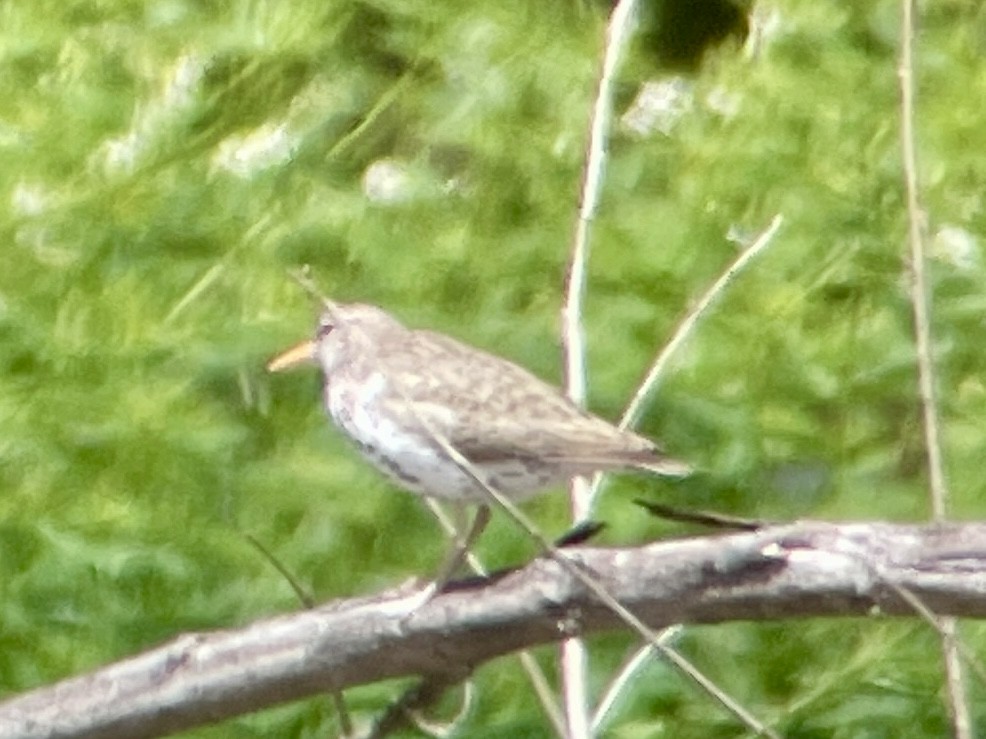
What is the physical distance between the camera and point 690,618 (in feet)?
6.70

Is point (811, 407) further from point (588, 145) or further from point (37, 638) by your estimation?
point (37, 638)

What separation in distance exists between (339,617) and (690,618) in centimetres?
43

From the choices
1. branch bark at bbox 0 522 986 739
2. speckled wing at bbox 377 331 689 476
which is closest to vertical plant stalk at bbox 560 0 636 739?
speckled wing at bbox 377 331 689 476

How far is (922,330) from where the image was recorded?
2.06 m

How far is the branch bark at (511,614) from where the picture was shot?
6.34ft

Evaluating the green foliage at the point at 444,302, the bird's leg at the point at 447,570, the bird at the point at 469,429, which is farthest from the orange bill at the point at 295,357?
the bird's leg at the point at 447,570

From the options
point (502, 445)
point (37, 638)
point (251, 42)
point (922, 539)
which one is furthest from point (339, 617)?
point (251, 42)

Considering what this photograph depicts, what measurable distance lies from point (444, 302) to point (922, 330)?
6.36ft

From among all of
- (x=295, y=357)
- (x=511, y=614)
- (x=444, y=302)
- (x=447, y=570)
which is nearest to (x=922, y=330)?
(x=511, y=614)

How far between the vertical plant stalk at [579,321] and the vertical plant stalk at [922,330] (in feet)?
1.70

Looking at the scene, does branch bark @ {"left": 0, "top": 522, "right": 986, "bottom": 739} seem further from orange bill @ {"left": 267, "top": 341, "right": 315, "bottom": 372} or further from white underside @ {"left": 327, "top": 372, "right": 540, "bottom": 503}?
orange bill @ {"left": 267, "top": 341, "right": 315, "bottom": 372}

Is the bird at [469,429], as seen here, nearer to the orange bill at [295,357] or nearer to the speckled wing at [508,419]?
the speckled wing at [508,419]

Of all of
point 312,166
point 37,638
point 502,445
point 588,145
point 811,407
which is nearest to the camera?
point 502,445

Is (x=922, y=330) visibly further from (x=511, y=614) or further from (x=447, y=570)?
(x=447, y=570)
